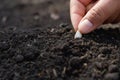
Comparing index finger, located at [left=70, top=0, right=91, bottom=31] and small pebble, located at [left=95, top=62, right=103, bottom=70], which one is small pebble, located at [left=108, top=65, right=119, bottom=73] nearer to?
small pebble, located at [left=95, top=62, right=103, bottom=70]

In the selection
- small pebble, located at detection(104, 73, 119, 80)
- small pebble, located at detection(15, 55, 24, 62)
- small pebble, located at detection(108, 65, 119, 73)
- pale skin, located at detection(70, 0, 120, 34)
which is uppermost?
pale skin, located at detection(70, 0, 120, 34)

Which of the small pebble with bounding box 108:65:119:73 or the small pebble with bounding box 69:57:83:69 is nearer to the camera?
the small pebble with bounding box 108:65:119:73

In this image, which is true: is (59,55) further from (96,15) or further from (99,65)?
(96,15)

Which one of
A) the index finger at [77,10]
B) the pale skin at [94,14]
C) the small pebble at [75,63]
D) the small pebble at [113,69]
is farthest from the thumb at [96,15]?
the small pebble at [113,69]

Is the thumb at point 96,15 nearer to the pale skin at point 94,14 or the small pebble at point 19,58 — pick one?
the pale skin at point 94,14

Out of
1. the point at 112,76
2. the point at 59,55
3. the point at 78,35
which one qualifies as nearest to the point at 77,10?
the point at 78,35

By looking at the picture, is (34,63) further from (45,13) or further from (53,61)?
(45,13)

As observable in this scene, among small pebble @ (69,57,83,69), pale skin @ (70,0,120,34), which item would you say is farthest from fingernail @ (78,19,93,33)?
small pebble @ (69,57,83,69)
